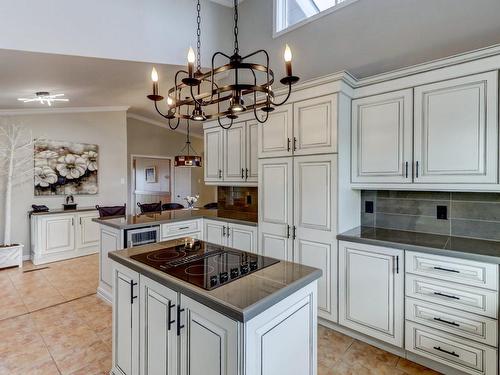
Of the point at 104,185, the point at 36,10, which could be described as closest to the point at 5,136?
the point at 104,185

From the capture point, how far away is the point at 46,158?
505 cm

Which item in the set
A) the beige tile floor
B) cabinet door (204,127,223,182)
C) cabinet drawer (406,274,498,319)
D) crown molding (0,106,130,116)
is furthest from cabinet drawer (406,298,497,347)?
crown molding (0,106,130,116)

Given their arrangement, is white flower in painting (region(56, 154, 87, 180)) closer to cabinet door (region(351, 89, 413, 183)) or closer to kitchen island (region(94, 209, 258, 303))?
kitchen island (region(94, 209, 258, 303))

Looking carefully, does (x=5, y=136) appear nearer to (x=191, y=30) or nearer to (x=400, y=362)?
(x=191, y=30)

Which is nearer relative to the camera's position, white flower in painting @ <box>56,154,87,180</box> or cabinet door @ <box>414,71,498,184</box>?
cabinet door @ <box>414,71,498,184</box>

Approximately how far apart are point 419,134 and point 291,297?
1.84 m

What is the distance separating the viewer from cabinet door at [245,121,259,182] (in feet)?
11.4

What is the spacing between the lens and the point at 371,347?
2.36 m

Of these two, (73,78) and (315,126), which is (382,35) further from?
(73,78)

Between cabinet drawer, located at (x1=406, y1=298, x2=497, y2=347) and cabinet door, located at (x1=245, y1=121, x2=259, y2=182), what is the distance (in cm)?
209

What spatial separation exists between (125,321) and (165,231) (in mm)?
1664

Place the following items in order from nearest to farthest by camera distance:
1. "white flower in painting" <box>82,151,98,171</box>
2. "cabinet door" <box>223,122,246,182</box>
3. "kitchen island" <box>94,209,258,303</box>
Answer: "kitchen island" <box>94,209,258,303</box> → "cabinet door" <box>223,122,246,182</box> → "white flower in painting" <box>82,151,98,171</box>

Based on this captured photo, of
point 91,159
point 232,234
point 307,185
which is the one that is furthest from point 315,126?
point 91,159

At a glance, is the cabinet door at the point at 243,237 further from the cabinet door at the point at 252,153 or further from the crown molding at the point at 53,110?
the crown molding at the point at 53,110
